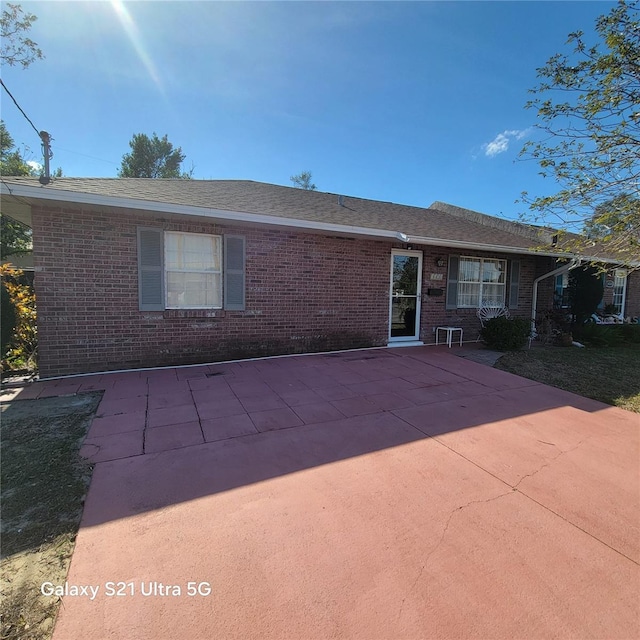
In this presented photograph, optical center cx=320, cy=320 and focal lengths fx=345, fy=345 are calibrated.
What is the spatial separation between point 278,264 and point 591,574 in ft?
19.1

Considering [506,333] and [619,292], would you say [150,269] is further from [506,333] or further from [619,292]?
[619,292]

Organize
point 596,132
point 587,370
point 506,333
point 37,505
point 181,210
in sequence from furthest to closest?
point 506,333, point 587,370, point 181,210, point 596,132, point 37,505

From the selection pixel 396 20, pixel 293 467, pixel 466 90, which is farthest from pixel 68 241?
pixel 466 90

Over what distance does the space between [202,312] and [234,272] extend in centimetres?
91

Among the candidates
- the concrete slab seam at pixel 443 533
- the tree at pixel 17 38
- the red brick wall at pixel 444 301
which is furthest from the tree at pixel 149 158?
the concrete slab seam at pixel 443 533

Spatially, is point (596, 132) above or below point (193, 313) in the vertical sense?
above

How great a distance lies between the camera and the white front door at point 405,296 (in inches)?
315

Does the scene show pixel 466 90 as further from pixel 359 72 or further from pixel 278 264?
pixel 278 264

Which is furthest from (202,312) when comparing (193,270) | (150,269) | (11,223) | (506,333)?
(11,223)

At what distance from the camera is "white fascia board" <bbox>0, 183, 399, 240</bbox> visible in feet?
14.6

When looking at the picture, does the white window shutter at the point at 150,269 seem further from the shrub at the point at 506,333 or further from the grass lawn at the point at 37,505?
the shrub at the point at 506,333

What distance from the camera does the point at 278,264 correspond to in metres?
6.62

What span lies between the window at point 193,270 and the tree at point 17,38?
6.16 metres

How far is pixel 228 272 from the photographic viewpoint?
617 cm
